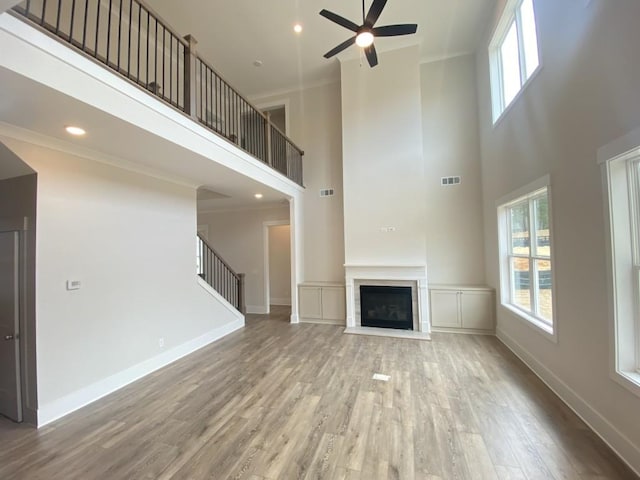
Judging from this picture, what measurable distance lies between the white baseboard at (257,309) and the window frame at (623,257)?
6.37m

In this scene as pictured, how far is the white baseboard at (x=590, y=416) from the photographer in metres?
1.99

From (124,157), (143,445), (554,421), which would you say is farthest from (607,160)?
(124,157)

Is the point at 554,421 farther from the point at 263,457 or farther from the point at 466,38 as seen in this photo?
the point at 466,38

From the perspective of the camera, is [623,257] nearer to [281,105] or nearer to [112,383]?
[112,383]

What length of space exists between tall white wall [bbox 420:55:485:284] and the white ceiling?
0.60 meters

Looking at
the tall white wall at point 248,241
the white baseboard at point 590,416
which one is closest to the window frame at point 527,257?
the white baseboard at point 590,416

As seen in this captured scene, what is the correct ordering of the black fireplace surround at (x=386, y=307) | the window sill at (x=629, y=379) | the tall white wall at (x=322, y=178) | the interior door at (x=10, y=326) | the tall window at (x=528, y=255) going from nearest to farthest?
1. the window sill at (x=629, y=379)
2. the interior door at (x=10, y=326)
3. the tall window at (x=528, y=255)
4. the black fireplace surround at (x=386, y=307)
5. the tall white wall at (x=322, y=178)

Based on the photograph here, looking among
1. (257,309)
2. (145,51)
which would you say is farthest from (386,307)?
(145,51)

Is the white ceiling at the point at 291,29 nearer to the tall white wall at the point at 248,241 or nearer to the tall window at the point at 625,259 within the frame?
the tall white wall at the point at 248,241

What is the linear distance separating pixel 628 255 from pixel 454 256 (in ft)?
12.0

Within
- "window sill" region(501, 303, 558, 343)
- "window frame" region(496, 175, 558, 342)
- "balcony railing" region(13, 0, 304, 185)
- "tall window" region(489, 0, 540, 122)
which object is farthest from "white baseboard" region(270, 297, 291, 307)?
"tall window" region(489, 0, 540, 122)

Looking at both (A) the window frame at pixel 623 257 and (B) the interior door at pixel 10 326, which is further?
(B) the interior door at pixel 10 326

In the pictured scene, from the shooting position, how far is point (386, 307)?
5648 mm

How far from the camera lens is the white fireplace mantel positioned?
5375 mm
